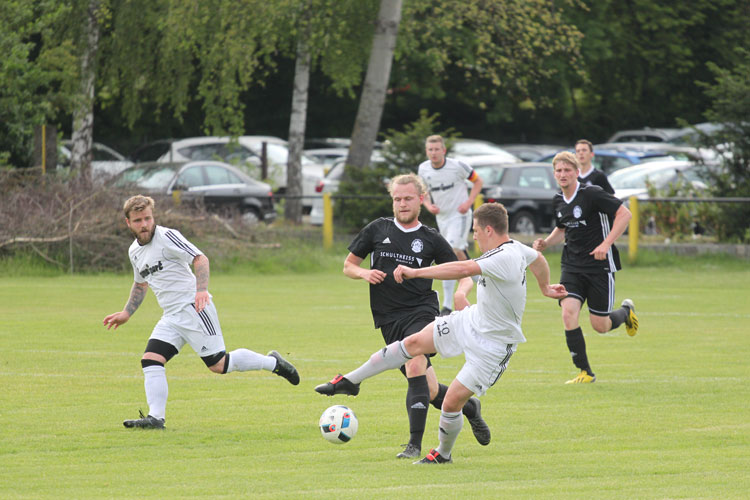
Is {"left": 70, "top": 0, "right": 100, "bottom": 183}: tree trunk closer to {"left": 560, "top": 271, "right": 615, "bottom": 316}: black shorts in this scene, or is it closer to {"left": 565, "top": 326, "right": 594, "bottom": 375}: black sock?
{"left": 560, "top": 271, "right": 615, "bottom": 316}: black shorts

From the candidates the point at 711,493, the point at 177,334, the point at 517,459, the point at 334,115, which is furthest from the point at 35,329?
the point at 334,115

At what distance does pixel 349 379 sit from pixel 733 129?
18.2 m

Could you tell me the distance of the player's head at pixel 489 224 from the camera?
279 inches

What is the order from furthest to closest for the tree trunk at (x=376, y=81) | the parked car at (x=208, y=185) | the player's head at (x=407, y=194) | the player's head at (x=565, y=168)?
1. the tree trunk at (x=376, y=81)
2. the parked car at (x=208, y=185)
3. the player's head at (x=565, y=168)
4. the player's head at (x=407, y=194)

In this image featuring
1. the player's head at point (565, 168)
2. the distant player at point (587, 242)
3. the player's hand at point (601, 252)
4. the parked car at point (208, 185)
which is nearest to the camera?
the player's hand at point (601, 252)

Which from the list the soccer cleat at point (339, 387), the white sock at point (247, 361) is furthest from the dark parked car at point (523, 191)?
the soccer cleat at point (339, 387)

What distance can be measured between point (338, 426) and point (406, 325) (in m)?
0.90

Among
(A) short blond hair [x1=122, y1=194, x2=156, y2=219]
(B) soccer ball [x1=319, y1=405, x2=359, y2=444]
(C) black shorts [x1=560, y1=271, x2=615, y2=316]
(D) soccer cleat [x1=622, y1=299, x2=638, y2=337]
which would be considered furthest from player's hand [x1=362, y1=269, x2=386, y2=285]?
(D) soccer cleat [x1=622, y1=299, x2=638, y2=337]

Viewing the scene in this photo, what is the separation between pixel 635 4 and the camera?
43500 mm

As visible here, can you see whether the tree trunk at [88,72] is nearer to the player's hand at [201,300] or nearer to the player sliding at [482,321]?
the player's hand at [201,300]

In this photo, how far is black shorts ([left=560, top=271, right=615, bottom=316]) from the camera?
1091 centimetres

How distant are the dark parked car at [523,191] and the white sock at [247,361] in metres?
16.0

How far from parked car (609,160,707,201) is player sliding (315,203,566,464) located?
18.9 m

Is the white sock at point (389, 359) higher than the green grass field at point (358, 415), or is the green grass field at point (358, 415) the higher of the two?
the white sock at point (389, 359)
